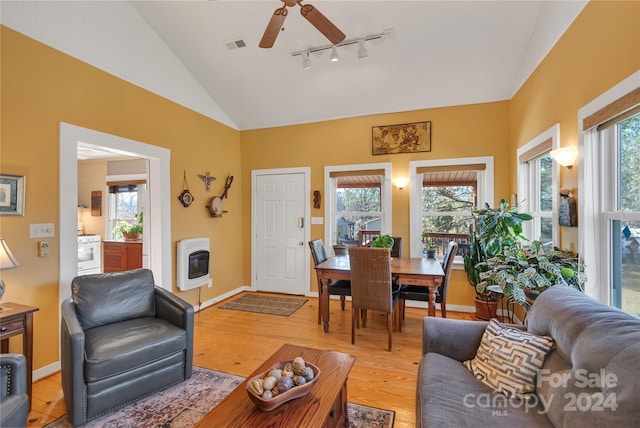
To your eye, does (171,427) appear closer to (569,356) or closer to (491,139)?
(569,356)

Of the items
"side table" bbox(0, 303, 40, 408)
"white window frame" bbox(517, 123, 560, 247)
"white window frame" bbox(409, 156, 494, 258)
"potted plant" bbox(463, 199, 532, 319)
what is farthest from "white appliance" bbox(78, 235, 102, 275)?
"white window frame" bbox(517, 123, 560, 247)

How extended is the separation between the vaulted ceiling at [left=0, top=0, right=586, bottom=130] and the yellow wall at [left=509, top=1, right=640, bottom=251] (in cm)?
19

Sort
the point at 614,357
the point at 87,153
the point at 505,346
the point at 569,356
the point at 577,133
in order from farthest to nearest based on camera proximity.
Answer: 1. the point at 87,153
2. the point at 577,133
3. the point at 505,346
4. the point at 569,356
5. the point at 614,357

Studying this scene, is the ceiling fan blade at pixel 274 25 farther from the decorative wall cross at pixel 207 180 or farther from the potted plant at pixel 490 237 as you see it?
the potted plant at pixel 490 237

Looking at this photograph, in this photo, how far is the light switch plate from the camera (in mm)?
2406

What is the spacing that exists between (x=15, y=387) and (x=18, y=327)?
737 mm

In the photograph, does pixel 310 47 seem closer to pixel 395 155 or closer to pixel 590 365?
pixel 395 155

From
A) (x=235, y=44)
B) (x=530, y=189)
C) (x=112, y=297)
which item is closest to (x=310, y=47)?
(x=235, y=44)

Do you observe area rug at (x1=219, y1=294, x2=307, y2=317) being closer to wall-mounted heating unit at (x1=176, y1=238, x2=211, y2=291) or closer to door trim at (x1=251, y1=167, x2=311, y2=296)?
door trim at (x1=251, y1=167, x2=311, y2=296)

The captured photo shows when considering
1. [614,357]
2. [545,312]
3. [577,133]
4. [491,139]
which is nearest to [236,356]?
[545,312]

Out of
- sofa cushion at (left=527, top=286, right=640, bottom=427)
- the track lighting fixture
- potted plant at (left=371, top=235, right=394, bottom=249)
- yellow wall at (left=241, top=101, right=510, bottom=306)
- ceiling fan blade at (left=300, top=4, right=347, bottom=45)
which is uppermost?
the track lighting fixture

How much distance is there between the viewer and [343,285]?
351 cm

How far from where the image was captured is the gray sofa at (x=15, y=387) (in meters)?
1.29

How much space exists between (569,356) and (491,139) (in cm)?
321
